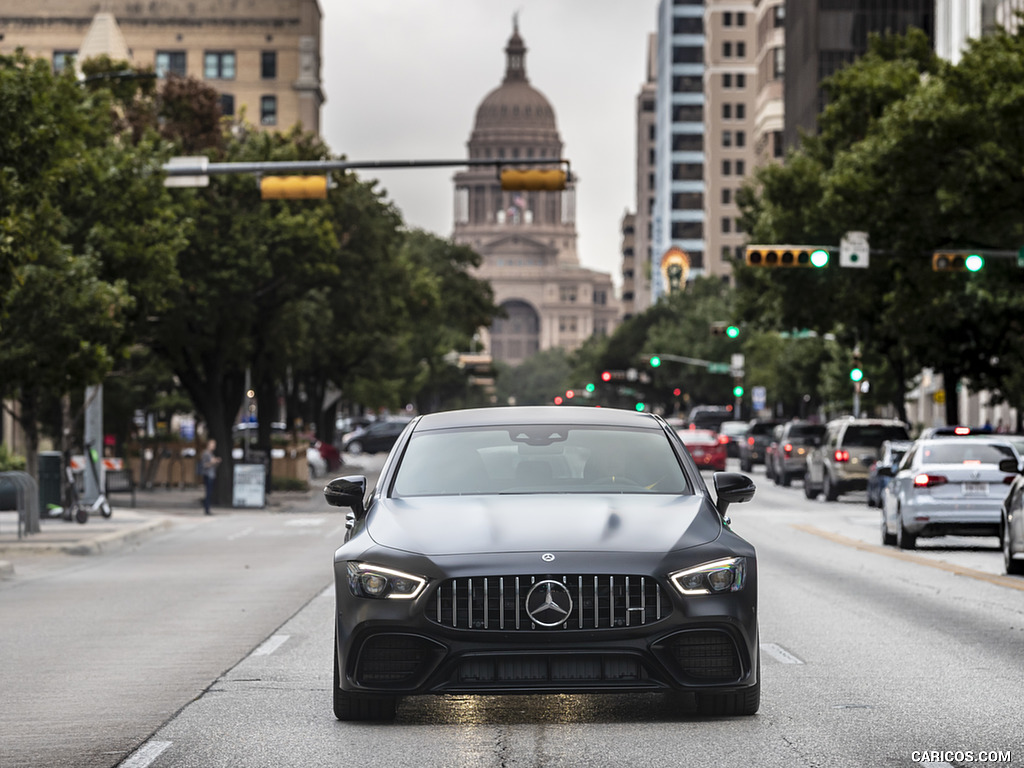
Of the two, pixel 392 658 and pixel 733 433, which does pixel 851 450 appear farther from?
pixel 392 658

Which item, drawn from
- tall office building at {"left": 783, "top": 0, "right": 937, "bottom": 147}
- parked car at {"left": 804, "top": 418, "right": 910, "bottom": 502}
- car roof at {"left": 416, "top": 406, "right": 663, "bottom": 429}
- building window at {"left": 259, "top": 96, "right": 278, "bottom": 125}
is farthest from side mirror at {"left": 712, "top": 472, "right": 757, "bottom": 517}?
building window at {"left": 259, "top": 96, "right": 278, "bottom": 125}

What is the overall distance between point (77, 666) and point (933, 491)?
47.8 feet

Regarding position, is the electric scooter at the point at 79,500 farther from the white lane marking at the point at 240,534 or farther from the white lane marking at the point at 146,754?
the white lane marking at the point at 146,754

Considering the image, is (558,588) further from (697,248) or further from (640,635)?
(697,248)

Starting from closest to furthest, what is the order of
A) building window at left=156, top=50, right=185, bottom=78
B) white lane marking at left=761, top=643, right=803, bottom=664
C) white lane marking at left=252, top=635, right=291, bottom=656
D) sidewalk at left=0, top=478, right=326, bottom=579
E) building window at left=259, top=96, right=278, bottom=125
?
1. white lane marking at left=761, top=643, right=803, bottom=664
2. white lane marking at left=252, top=635, right=291, bottom=656
3. sidewalk at left=0, top=478, right=326, bottom=579
4. building window at left=259, top=96, right=278, bottom=125
5. building window at left=156, top=50, right=185, bottom=78

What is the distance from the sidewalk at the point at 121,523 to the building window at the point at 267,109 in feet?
173

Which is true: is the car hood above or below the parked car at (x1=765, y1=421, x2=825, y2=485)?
above

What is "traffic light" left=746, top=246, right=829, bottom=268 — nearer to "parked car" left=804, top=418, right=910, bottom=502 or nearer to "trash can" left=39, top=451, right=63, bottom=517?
"parked car" left=804, top=418, right=910, bottom=502

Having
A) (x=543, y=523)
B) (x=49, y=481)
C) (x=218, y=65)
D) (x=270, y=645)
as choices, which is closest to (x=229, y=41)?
(x=218, y=65)

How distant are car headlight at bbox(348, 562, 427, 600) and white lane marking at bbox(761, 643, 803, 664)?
420cm

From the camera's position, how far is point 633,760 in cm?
791

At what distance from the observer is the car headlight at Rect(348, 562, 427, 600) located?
8320 millimetres

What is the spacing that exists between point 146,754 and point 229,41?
322ft

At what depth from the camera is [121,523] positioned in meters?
32.3
